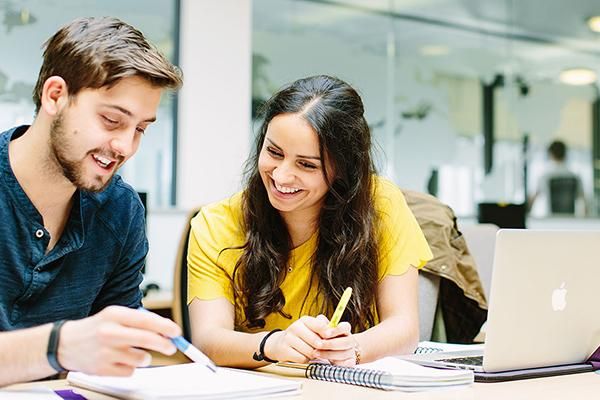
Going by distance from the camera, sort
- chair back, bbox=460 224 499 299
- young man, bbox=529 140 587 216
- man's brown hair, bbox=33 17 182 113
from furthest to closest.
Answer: young man, bbox=529 140 587 216
chair back, bbox=460 224 499 299
man's brown hair, bbox=33 17 182 113

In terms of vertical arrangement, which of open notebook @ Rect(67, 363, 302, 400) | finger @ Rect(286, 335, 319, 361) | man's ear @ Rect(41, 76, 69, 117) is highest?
man's ear @ Rect(41, 76, 69, 117)

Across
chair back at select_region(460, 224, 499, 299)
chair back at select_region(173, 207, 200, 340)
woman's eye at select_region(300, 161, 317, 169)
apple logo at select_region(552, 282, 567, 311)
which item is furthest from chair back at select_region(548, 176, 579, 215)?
apple logo at select_region(552, 282, 567, 311)

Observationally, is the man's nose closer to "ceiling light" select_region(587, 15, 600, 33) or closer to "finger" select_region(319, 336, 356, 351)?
"finger" select_region(319, 336, 356, 351)

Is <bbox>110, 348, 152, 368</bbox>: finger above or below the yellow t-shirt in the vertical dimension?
below

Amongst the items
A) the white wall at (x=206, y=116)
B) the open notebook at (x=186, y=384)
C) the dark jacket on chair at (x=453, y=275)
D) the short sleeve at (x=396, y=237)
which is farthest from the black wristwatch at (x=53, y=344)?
the white wall at (x=206, y=116)

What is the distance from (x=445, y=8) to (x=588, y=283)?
425cm

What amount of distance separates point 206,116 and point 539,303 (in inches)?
116

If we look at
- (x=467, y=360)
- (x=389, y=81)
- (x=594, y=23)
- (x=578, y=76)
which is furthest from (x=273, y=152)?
(x=594, y=23)

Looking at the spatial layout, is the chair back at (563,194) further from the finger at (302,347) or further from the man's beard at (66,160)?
the man's beard at (66,160)

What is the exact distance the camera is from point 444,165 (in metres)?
5.47

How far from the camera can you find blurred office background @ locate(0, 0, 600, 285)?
13.7 ft

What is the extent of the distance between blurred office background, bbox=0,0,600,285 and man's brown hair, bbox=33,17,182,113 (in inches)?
67.2

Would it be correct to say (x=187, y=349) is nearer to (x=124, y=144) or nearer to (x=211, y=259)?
(x=124, y=144)

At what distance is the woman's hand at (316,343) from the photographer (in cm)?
151
